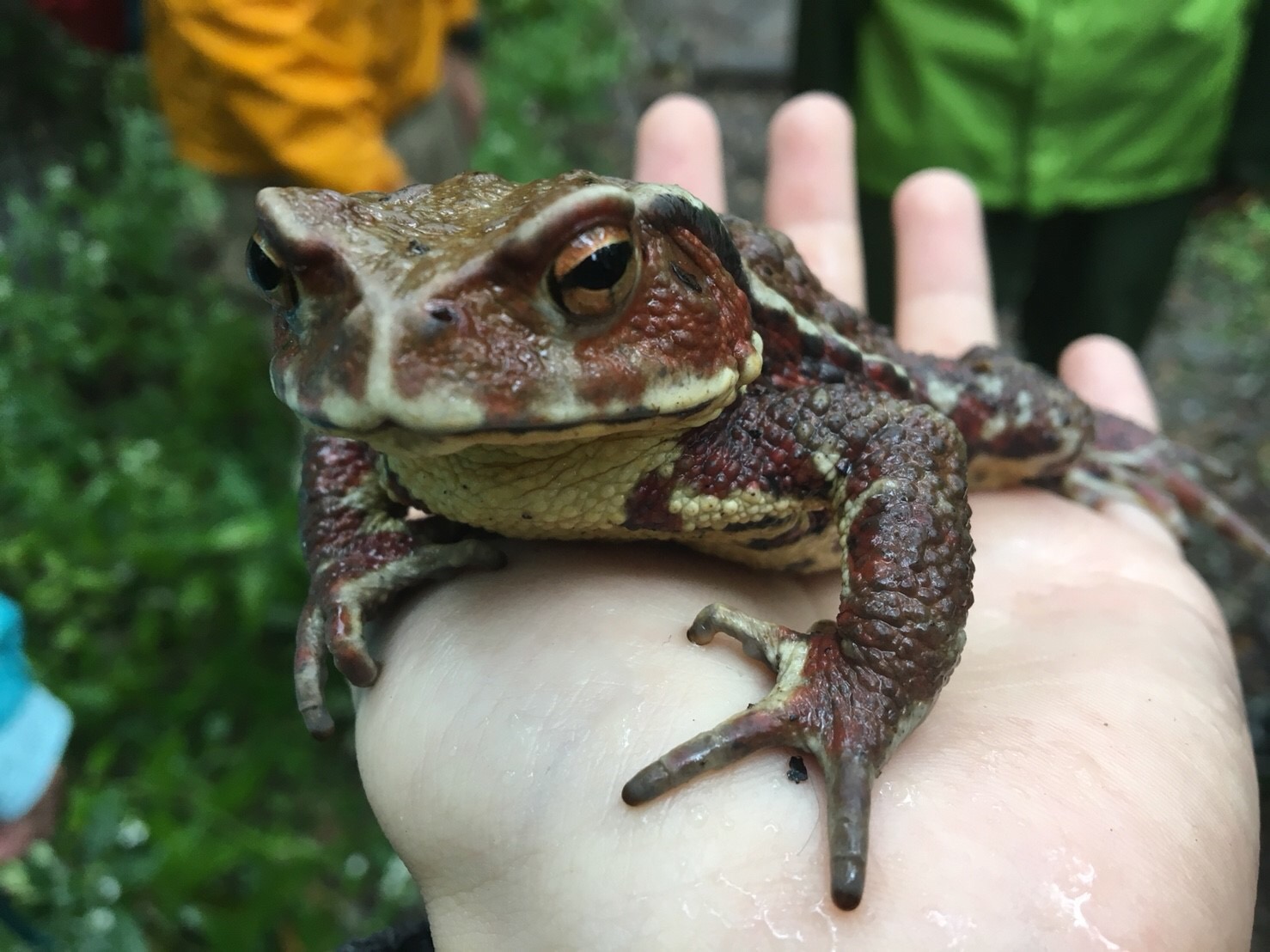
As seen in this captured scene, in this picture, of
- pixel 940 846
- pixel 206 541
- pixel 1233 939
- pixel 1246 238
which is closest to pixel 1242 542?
pixel 1233 939

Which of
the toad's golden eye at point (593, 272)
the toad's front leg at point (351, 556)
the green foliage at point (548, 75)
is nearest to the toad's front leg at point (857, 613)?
the toad's golden eye at point (593, 272)

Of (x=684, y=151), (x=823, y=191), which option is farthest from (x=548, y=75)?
(x=823, y=191)

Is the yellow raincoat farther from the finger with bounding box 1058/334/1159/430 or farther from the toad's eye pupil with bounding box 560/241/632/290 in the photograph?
the finger with bounding box 1058/334/1159/430

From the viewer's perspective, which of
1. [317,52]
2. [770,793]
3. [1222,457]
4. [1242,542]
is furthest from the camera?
[1222,457]

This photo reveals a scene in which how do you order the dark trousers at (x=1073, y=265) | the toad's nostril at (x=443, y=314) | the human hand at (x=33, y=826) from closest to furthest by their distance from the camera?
the toad's nostril at (x=443, y=314) → the human hand at (x=33, y=826) → the dark trousers at (x=1073, y=265)

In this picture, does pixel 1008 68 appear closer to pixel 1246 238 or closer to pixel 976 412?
pixel 976 412

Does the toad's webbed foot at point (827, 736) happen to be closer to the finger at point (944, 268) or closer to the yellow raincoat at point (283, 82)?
the finger at point (944, 268)
